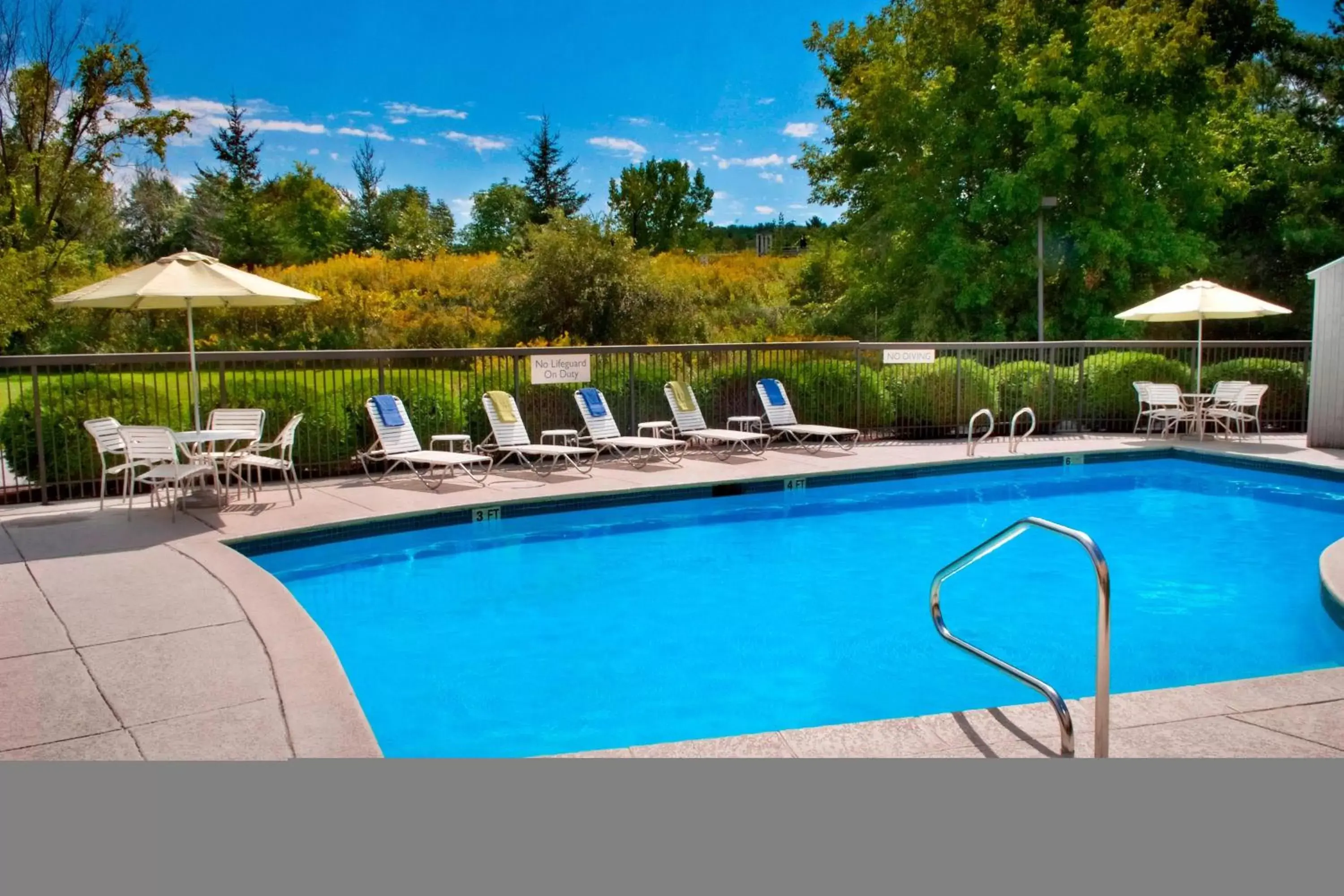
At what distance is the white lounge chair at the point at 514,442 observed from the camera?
1102 centimetres

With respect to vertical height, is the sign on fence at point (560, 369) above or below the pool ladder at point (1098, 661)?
above

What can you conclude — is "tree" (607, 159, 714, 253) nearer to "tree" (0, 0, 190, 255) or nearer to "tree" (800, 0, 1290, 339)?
"tree" (800, 0, 1290, 339)

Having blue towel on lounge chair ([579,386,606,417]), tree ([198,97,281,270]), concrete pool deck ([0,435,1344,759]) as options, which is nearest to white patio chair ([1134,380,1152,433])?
blue towel on lounge chair ([579,386,606,417])

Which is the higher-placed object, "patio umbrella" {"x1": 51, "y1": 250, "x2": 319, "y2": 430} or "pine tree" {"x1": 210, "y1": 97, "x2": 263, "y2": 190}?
"pine tree" {"x1": 210, "y1": 97, "x2": 263, "y2": 190}

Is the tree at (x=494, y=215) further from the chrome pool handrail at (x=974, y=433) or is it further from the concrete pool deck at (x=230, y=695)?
the concrete pool deck at (x=230, y=695)

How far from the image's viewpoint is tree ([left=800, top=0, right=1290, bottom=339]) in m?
21.0

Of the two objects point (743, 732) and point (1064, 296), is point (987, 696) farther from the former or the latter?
point (1064, 296)

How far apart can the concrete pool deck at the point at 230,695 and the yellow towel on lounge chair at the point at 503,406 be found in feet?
14.4

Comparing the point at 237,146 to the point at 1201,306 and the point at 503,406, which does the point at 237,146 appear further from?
the point at 1201,306

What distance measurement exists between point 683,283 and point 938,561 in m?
18.2

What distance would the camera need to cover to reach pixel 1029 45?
71.1 ft

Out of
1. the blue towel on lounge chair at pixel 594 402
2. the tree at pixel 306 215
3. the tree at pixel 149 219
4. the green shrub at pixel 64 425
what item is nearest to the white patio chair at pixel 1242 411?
the blue towel on lounge chair at pixel 594 402

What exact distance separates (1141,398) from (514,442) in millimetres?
9184

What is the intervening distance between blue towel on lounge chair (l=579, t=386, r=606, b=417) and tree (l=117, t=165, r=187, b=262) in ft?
93.8
